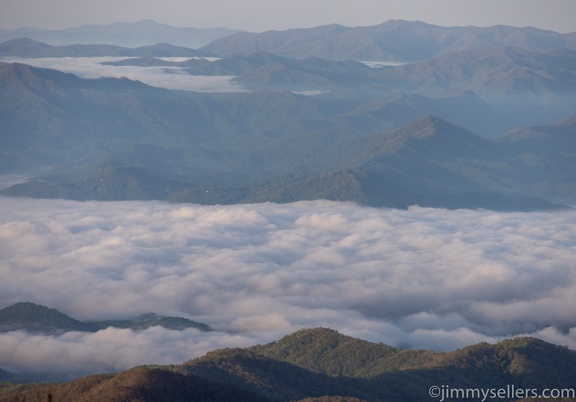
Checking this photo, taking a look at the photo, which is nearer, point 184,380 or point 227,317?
point 184,380

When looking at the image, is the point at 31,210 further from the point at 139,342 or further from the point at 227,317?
the point at 139,342

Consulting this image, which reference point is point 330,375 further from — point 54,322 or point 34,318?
point 34,318

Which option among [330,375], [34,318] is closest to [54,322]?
[34,318]

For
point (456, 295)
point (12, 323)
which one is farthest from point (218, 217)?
point (12, 323)

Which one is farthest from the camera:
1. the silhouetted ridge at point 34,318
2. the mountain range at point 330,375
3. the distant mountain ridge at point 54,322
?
the silhouetted ridge at point 34,318

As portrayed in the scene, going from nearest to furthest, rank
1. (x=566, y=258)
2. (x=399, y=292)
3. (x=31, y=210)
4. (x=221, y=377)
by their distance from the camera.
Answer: (x=221, y=377)
(x=399, y=292)
(x=566, y=258)
(x=31, y=210)

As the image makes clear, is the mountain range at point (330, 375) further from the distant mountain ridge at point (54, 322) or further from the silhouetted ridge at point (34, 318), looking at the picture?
the silhouetted ridge at point (34, 318)

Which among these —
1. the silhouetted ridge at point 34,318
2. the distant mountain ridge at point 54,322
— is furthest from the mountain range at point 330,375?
the silhouetted ridge at point 34,318
